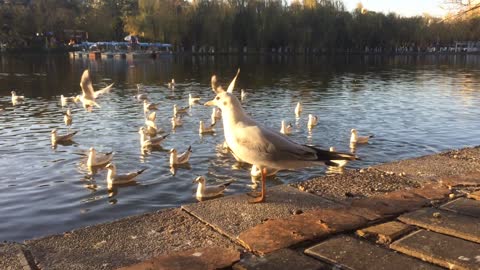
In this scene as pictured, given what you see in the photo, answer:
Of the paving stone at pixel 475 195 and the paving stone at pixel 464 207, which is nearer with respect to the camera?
the paving stone at pixel 464 207

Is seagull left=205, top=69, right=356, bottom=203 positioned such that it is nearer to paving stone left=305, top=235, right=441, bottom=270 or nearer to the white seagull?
paving stone left=305, top=235, right=441, bottom=270

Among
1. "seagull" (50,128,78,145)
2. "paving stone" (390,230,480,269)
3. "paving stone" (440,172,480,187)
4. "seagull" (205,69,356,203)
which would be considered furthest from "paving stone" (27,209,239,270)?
"seagull" (50,128,78,145)

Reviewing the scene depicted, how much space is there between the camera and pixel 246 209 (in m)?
4.23

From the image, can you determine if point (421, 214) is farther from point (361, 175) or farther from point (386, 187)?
point (361, 175)

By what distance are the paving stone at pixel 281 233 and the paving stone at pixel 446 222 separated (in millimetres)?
748

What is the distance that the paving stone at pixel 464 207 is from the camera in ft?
12.7

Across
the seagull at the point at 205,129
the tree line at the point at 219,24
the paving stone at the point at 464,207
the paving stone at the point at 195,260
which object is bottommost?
the seagull at the point at 205,129

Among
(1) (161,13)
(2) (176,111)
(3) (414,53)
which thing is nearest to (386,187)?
(2) (176,111)

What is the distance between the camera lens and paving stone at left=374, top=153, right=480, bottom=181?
5282 millimetres

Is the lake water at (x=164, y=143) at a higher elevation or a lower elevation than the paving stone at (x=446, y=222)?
lower

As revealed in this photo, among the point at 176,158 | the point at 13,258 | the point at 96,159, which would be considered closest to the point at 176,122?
the point at 176,158

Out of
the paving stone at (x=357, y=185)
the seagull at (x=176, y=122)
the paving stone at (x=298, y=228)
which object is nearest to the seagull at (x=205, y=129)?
the seagull at (x=176, y=122)

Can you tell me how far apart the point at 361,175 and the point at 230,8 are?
75.4m

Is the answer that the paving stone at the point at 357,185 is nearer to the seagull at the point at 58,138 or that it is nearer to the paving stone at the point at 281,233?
the paving stone at the point at 281,233
